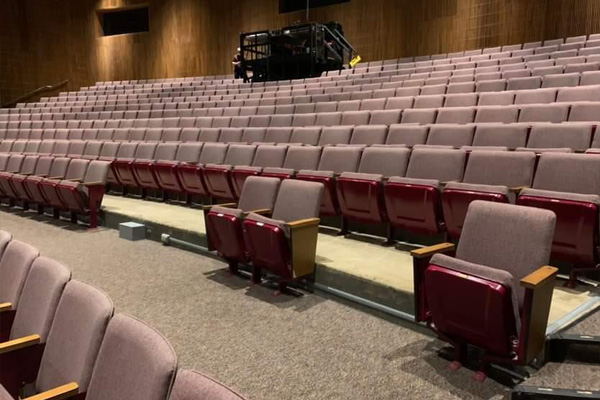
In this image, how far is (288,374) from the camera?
0.56 m

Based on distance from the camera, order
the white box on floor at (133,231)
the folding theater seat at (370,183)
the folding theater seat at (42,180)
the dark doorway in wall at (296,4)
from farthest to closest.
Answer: the dark doorway in wall at (296,4) < the folding theater seat at (42,180) < the white box on floor at (133,231) < the folding theater seat at (370,183)

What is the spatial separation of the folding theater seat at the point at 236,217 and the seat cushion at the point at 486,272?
402 millimetres

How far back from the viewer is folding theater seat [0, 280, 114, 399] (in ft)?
1.20

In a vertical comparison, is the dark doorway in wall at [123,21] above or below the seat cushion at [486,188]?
above

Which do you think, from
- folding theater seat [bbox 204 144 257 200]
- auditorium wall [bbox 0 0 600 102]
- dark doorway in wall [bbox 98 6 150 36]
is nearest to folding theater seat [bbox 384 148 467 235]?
folding theater seat [bbox 204 144 257 200]

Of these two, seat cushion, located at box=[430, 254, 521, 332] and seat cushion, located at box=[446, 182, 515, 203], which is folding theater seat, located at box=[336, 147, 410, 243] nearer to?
seat cushion, located at box=[446, 182, 515, 203]

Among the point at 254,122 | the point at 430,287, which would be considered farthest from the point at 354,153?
the point at 254,122

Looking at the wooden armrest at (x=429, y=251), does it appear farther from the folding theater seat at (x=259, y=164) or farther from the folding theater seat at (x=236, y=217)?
the folding theater seat at (x=259, y=164)

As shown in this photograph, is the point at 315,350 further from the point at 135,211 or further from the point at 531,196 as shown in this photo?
the point at 135,211

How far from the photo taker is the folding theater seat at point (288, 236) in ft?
2.58

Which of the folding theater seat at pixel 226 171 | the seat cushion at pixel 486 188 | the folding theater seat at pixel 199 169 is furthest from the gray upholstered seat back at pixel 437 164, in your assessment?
the folding theater seat at pixel 199 169

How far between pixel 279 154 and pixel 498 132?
0.52 meters

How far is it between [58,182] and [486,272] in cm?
125

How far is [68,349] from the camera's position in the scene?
0.40 metres
